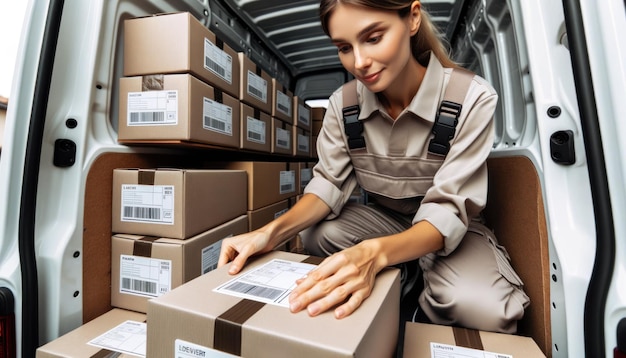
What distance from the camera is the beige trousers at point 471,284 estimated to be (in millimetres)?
791

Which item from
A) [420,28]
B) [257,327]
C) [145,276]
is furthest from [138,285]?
[420,28]

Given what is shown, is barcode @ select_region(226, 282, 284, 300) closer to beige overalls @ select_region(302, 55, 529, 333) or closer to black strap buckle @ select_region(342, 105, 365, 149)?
beige overalls @ select_region(302, 55, 529, 333)

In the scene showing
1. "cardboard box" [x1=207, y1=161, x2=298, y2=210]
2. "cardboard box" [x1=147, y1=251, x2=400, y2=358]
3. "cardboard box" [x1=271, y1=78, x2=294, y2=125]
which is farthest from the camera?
"cardboard box" [x1=271, y1=78, x2=294, y2=125]

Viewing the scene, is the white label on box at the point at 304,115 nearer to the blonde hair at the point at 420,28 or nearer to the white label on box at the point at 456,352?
the blonde hair at the point at 420,28

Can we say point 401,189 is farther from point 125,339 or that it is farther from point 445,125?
point 125,339

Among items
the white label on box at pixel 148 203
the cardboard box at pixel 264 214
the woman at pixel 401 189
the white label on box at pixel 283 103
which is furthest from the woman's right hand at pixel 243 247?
the white label on box at pixel 283 103

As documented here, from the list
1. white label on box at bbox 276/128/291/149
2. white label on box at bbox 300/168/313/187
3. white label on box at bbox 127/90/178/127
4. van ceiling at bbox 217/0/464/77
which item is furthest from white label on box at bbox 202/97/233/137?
white label on box at bbox 300/168/313/187

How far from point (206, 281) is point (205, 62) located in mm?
756

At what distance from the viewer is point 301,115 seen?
2.28 m

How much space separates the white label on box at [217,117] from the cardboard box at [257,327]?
25.7 inches

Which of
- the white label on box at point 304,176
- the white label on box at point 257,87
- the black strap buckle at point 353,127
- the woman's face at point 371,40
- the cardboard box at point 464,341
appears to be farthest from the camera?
the white label on box at point 304,176

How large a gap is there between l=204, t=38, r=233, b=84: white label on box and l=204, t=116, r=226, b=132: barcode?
168 mm

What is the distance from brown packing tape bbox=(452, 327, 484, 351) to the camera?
0.67 m

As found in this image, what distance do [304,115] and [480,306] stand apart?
1810mm
